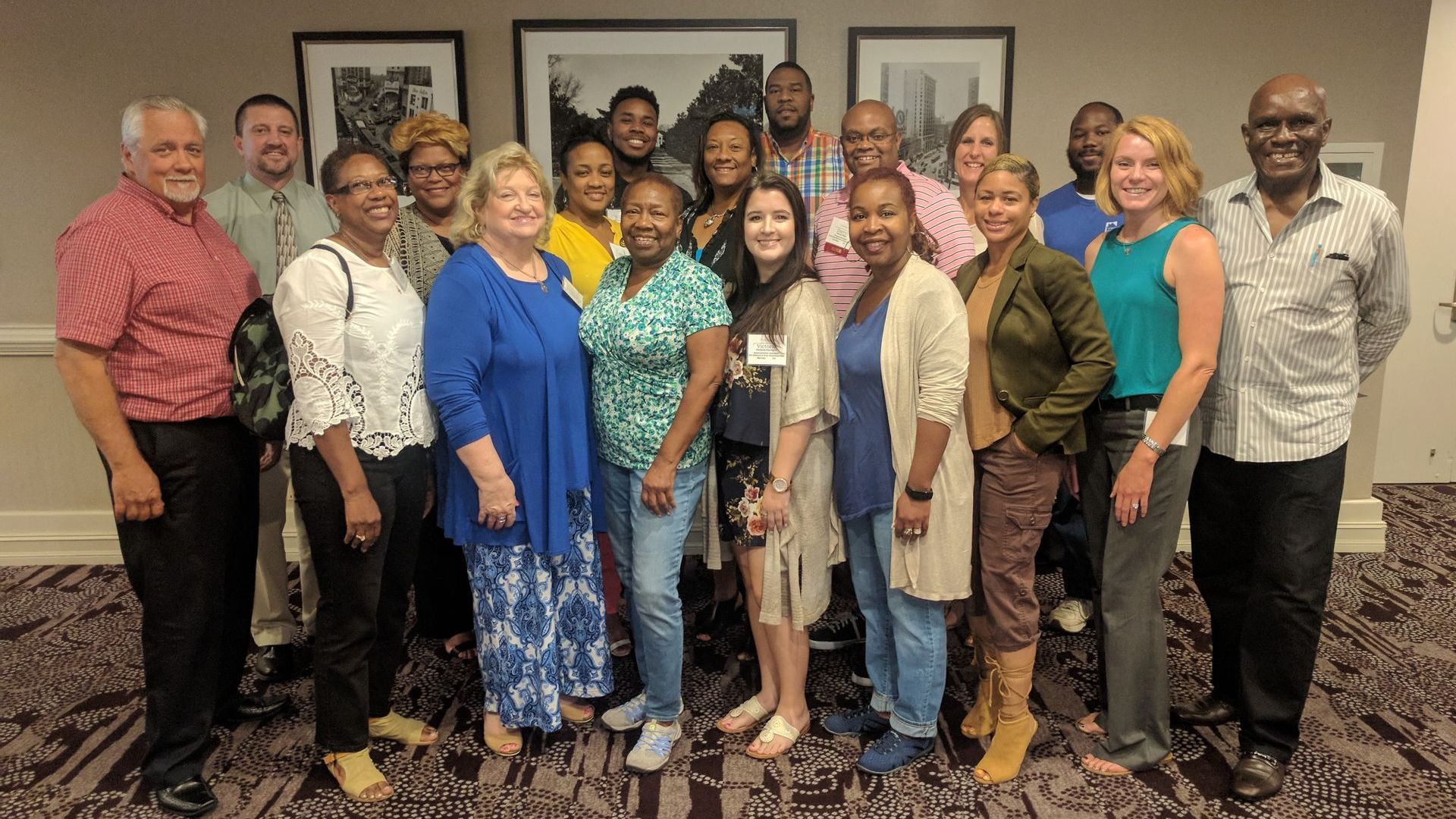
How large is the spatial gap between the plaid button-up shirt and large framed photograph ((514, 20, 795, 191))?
1.92 metres

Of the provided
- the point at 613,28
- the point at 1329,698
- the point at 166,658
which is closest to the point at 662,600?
the point at 166,658

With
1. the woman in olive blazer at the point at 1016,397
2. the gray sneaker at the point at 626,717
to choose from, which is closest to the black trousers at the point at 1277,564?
the woman in olive blazer at the point at 1016,397

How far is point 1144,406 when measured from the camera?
2340mm

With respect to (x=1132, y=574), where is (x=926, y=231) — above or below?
above

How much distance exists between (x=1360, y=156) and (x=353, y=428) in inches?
178

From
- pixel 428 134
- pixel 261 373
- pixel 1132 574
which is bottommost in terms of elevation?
pixel 1132 574

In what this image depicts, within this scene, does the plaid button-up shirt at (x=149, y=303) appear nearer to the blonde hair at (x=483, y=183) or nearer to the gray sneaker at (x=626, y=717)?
the blonde hair at (x=483, y=183)

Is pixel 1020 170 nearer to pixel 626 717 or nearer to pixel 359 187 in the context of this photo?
pixel 359 187

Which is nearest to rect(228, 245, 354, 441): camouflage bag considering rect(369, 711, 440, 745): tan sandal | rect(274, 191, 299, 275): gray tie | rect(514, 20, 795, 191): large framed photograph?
rect(274, 191, 299, 275): gray tie

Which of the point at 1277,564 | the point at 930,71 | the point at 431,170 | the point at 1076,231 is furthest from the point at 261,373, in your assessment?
the point at 930,71

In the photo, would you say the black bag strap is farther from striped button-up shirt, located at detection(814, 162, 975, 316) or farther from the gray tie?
striped button-up shirt, located at detection(814, 162, 975, 316)

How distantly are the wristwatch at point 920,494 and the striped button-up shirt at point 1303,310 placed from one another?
0.90 meters

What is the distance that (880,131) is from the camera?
9.92ft

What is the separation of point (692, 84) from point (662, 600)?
2559 millimetres
